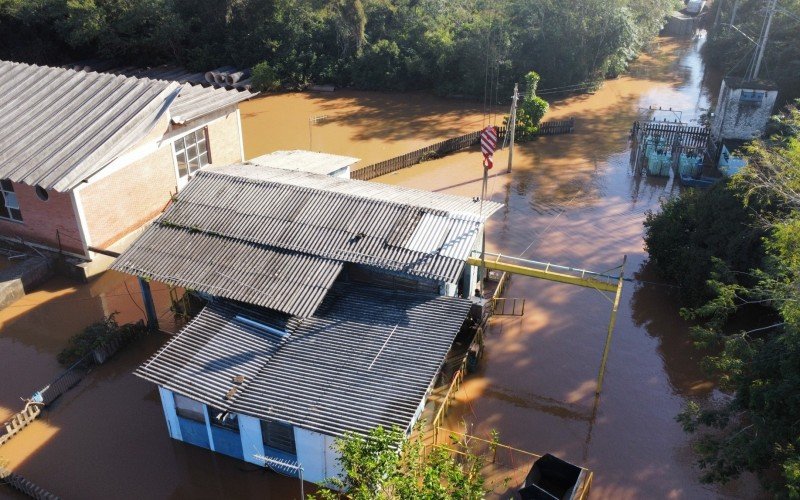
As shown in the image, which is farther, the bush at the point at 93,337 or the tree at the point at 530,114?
the tree at the point at 530,114

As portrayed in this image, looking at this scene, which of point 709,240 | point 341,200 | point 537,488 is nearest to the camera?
point 537,488

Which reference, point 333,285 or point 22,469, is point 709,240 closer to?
point 333,285

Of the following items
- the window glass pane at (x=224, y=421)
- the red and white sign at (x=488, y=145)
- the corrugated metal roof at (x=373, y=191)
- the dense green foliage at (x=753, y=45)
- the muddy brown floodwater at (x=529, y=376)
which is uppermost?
the dense green foliage at (x=753, y=45)

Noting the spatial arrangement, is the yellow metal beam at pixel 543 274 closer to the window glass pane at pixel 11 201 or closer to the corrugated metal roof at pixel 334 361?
the corrugated metal roof at pixel 334 361

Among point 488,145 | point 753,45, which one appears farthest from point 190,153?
point 753,45

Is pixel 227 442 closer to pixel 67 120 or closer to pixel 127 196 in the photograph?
pixel 127 196

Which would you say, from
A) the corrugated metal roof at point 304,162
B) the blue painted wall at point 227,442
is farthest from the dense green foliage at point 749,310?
the corrugated metal roof at point 304,162

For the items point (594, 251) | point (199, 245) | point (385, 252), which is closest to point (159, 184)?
point (199, 245)
